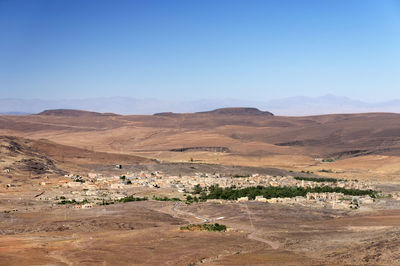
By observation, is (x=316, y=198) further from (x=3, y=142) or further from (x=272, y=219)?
(x=3, y=142)

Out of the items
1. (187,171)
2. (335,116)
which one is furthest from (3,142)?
(335,116)

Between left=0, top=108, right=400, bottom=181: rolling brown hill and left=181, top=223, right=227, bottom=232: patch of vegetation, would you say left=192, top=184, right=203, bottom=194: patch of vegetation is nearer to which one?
left=181, top=223, right=227, bottom=232: patch of vegetation

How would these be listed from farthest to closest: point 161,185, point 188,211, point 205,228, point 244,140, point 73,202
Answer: point 244,140 → point 161,185 → point 73,202 → point 188,211 → point 205,228

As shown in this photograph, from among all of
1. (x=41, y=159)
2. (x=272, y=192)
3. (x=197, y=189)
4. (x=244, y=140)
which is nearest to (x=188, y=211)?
(x=272, y=192)

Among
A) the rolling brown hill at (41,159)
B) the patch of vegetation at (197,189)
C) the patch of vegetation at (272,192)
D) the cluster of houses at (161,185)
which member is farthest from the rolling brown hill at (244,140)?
the patch of vegetation at (197,189)

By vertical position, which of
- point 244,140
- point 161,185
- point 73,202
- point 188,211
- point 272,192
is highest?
point 244,140

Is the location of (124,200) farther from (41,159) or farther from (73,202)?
(41,159)

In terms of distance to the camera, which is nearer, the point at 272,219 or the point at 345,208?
the point at 272,219
